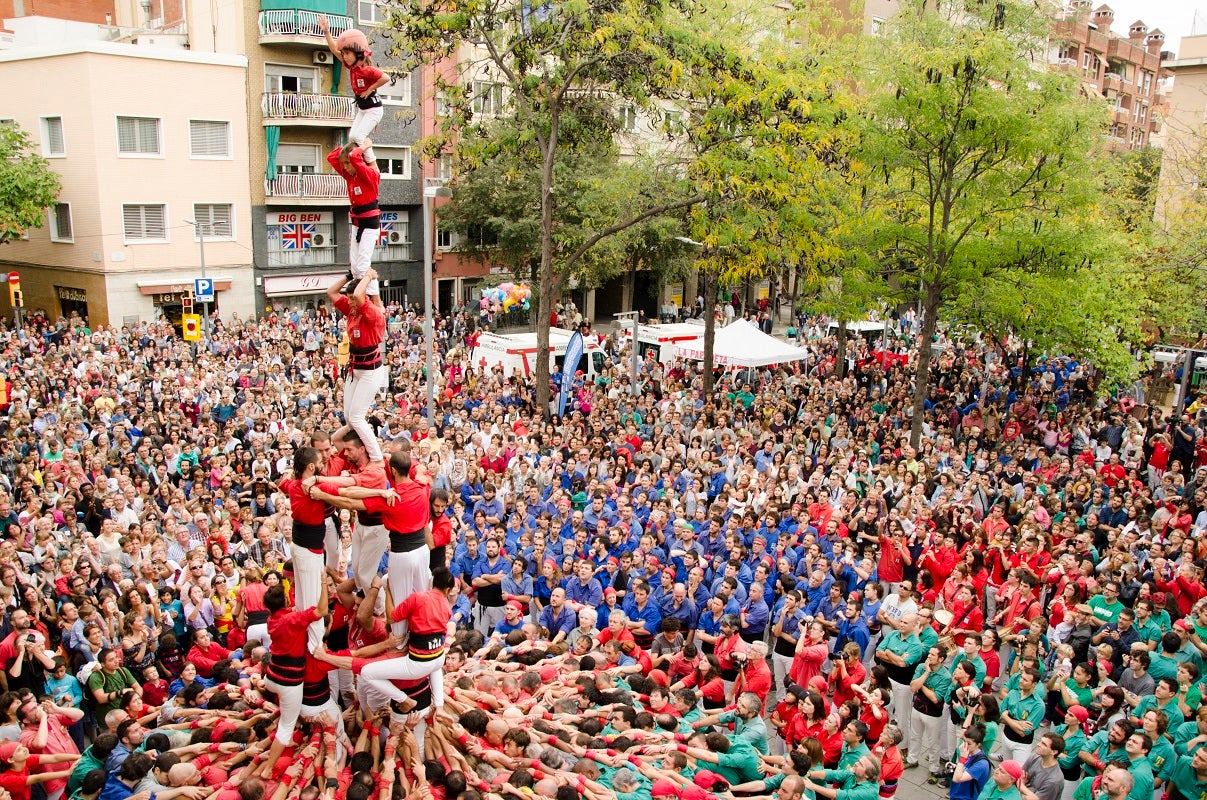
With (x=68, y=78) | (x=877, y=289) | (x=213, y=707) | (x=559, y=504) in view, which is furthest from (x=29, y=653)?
(x=68, y=78)

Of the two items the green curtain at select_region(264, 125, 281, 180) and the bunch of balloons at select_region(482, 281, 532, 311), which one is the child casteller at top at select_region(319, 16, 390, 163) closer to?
the bunch of balloons at select_region(482, 281, 532, 311)

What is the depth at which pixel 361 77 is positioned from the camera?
6.96 metres

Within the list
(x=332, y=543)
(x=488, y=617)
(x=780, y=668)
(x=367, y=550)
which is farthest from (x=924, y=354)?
(x=367, y=550)

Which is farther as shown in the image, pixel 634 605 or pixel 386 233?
pixel 386 233

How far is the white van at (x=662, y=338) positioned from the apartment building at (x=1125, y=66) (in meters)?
40.1

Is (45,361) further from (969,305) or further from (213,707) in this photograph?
(969,305)

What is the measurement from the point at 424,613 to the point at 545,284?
1293 cm

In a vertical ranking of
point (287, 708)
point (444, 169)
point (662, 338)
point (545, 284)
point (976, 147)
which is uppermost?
point (444, 169)

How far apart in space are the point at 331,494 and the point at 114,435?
1062 cm

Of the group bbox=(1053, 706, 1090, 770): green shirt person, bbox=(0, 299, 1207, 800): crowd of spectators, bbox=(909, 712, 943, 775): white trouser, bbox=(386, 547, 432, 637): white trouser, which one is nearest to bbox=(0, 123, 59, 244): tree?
bbox=(0, 299, 1207, 800): crowd of spectators

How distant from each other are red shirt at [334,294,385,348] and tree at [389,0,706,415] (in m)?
10.8

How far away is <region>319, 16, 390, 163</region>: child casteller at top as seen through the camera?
6930 millimetres

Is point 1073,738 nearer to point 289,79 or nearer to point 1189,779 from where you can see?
point 1189,779

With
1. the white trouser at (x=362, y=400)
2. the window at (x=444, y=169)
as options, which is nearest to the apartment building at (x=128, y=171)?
the window at (x=444, y=169)
